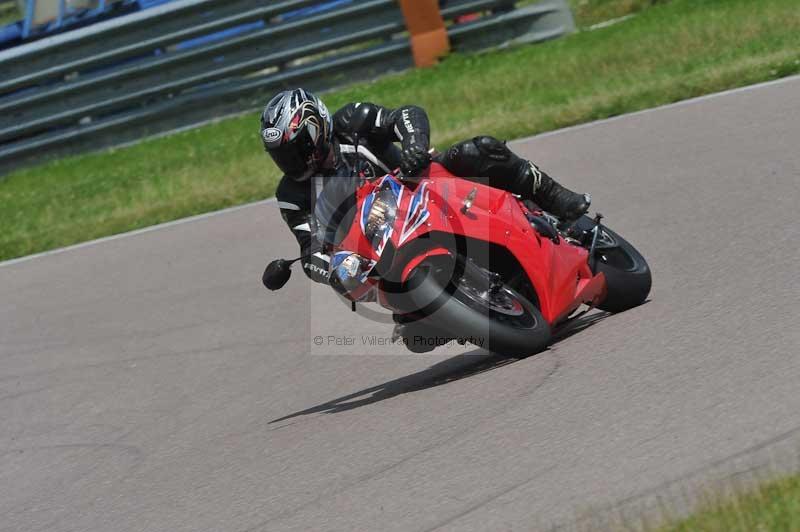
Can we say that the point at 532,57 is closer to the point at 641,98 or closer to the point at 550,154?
the point at 641,98

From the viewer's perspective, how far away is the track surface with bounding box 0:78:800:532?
3910mm

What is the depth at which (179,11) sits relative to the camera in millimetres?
13523

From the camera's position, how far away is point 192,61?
13508mm

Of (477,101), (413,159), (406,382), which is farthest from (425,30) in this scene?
(413,159)

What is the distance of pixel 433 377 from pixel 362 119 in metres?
1.29

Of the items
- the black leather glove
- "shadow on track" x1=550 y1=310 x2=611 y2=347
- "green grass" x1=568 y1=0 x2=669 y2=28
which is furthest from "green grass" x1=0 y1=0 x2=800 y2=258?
the black leather glove

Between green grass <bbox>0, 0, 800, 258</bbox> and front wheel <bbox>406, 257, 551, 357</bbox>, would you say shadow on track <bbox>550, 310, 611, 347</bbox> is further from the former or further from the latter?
green grass <bbox>0, 0, 800, 258</bbox>

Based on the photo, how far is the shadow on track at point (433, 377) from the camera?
217 inches

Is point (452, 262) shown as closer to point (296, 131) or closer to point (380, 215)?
point (380, 215)

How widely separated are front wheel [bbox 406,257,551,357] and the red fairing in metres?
0.10

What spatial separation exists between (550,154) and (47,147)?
670 centimetres

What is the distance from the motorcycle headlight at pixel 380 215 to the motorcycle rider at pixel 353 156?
0.19 metres

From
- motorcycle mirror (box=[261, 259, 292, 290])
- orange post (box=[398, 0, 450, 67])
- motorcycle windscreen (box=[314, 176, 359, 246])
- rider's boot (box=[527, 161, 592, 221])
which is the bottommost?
orange post (box=[398, 0, 450, 67])

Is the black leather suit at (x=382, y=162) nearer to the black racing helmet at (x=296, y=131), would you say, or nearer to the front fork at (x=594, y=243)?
the black racing helmet at (x=296, y=131)
